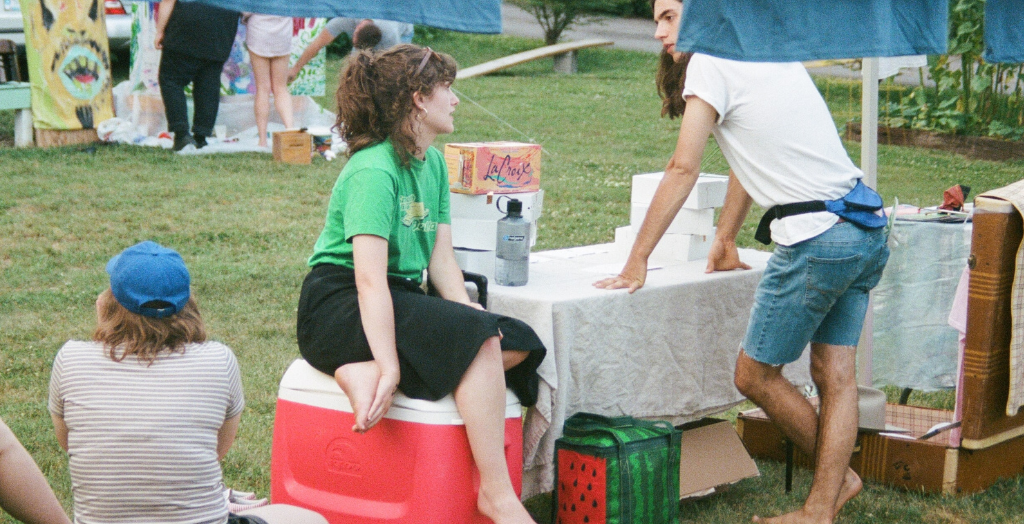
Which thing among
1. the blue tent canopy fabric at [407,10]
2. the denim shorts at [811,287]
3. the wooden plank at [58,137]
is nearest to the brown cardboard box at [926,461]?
the denim shorts at [811,287]

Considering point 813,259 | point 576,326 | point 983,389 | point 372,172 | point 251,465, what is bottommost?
point 251,465

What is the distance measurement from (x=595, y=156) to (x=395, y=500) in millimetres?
6762

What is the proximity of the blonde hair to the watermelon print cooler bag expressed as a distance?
3.75 feet

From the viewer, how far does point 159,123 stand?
890 cm

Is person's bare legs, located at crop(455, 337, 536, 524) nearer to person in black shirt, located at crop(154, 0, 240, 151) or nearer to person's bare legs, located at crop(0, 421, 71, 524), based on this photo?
person's bare legs, located at crop(0, 421, 71, 524)

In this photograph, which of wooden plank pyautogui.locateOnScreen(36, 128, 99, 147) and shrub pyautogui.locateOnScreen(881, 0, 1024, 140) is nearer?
wooden plank pyautogui.locateOnScreen(36, 128, 99, 147)

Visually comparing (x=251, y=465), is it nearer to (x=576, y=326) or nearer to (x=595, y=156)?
(x=576, y=326)

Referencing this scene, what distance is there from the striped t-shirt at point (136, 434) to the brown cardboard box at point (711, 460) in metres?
A: 1.61

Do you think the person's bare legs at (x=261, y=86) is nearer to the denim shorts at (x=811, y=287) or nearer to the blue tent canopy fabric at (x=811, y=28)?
the denim shorts at (x=811, y=287)

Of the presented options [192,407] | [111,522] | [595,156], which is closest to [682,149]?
[192,407]

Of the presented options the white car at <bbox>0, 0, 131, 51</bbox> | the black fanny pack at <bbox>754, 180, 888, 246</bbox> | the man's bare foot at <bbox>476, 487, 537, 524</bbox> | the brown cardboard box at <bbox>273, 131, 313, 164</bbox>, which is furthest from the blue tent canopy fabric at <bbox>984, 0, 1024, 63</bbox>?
the white car at <bbox>0, 0, 131, 51</bbox>

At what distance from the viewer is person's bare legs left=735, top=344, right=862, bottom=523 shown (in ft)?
10.5

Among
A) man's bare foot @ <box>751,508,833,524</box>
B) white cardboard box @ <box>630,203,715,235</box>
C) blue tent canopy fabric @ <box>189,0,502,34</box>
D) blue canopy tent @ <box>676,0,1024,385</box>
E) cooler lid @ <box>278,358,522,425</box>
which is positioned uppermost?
blue tent canopy fabric @ <box>189,0,502,34</box>

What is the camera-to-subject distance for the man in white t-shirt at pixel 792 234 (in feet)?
9.93
